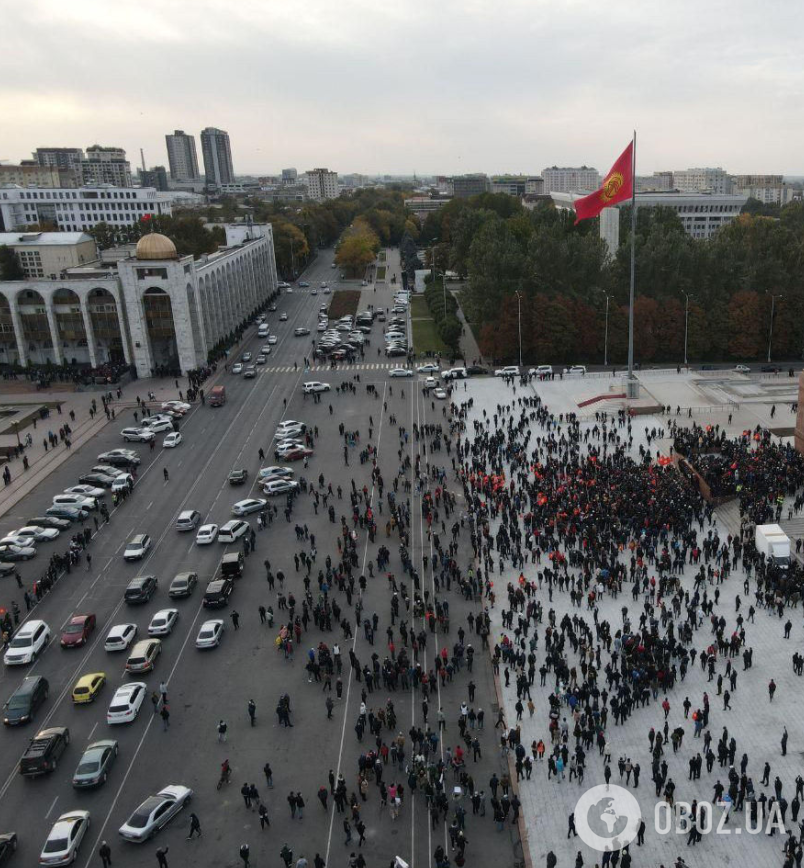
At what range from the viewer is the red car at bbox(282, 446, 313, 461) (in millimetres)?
44562

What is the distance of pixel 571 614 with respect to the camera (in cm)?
2797

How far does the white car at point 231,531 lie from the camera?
34406 mm

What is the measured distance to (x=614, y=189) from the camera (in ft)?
146

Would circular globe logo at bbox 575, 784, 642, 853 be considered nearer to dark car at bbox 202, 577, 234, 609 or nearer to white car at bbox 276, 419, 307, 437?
dark car at bbox 202, 577, 234, 609

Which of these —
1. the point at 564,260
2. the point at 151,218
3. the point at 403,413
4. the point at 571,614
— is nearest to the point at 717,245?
the point at 564,260

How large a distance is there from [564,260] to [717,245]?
508 inches

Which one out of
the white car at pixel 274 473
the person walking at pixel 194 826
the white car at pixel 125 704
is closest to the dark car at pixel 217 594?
the white car at pixel 125 704

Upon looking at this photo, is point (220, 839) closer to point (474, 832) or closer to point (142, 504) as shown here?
point (474, 832)

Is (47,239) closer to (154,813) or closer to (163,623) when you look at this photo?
(163,623)

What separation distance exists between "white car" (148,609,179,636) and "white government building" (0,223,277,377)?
39.4m

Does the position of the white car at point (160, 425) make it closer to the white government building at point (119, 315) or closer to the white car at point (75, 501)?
the white car at point (75, 501)

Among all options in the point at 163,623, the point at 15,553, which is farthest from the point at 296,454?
the point at 163,623

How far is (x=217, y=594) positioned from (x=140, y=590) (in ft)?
10.3

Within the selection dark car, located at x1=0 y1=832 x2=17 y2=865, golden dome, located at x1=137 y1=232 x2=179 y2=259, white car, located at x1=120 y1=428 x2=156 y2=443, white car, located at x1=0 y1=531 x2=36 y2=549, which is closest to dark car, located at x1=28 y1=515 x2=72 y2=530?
white car, located at x1=0 y1=531 x2=36 y2=549
